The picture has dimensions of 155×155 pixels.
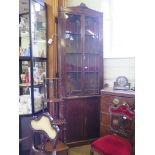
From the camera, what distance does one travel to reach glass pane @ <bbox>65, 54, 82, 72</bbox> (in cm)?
320

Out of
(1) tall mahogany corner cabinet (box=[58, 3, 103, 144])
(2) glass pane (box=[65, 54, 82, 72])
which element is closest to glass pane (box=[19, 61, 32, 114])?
(1) tall mahogany corner cabinet (box=[58, 3, 103, 144])

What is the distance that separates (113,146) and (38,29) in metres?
1.84

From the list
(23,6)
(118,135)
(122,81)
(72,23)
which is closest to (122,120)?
(118,135)

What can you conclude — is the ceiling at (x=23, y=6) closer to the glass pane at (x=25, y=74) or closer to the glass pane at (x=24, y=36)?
the glass pane at (x=24, y=36)

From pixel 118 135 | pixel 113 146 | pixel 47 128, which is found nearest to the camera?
pixel 47 128

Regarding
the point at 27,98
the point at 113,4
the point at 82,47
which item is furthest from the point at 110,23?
the point at 27,98

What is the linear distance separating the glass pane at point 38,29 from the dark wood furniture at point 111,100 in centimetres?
107

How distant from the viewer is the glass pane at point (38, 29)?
9.62ft

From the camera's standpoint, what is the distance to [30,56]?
2.87 metres

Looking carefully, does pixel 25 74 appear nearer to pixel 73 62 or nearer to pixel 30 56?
pixel 30 56

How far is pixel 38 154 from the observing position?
216cm

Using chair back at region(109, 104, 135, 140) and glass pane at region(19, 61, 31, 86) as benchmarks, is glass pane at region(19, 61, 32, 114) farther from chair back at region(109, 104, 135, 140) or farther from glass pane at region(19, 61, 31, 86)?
chair back at region(109, 104, 135, 140)
